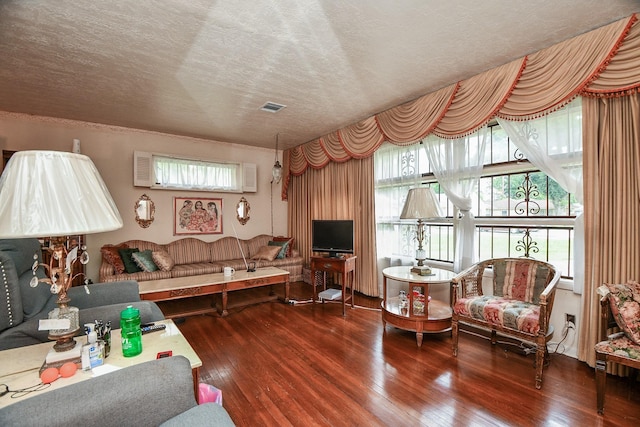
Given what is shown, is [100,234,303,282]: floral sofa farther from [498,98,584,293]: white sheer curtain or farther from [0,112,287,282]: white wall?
[498,98,584,293]: white sheer curtain

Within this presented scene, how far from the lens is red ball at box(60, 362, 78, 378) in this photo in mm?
1199

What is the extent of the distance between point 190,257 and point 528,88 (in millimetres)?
5127

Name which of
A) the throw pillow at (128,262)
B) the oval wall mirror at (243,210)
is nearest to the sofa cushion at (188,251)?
the throw pillow at (128,262)

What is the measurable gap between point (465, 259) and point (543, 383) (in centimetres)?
132

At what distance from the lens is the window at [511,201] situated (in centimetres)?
260

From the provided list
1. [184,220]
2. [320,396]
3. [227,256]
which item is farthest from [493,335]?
[184,220]

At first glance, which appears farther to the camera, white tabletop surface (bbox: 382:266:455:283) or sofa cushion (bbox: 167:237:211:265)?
sofa cushion (bbox: 167:237:211:265)

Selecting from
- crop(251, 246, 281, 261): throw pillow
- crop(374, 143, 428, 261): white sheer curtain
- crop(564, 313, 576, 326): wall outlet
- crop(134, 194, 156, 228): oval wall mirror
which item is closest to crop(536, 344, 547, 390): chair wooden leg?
crop(564, 313, 576, 326): wall outlet

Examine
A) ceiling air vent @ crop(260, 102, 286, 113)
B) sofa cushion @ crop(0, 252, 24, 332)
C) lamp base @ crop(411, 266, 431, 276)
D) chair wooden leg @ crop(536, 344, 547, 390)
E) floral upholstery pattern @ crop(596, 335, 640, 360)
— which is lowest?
chair wooden leg @ crop(536, 344, 547, 390)

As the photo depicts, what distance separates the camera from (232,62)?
265 centimetres

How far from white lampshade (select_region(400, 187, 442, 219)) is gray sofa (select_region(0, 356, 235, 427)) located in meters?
2.52

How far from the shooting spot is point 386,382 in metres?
2.22

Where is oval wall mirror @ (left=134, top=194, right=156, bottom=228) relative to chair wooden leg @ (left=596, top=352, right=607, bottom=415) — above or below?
above

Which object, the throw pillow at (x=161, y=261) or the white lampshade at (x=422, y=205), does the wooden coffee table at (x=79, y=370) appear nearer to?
the white lampshade at (x=422, y=205)
